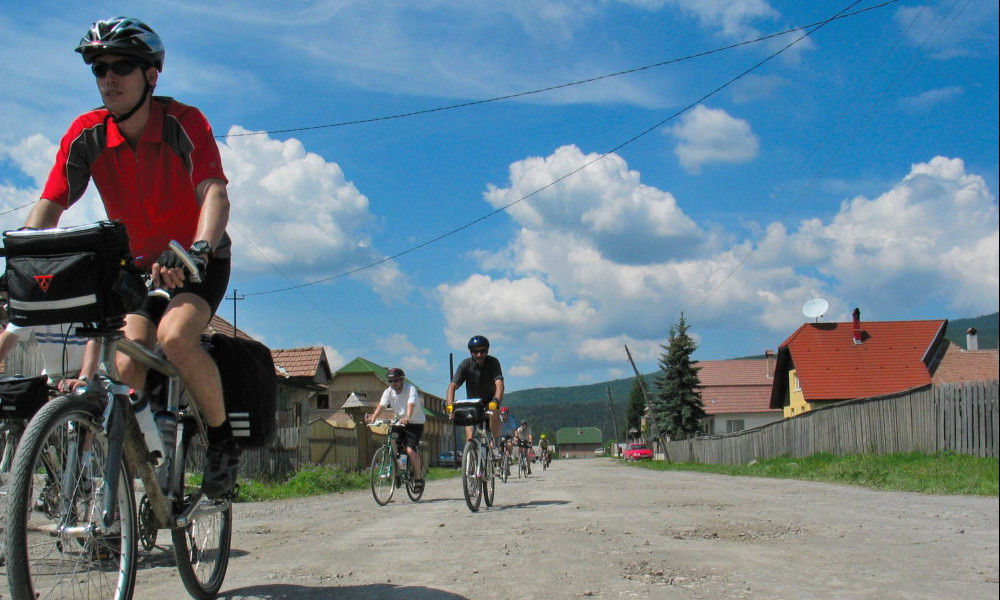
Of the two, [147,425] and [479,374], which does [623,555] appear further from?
[479,374]

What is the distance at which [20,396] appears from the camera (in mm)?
3152

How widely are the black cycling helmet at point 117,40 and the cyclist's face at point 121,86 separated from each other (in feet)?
0.20

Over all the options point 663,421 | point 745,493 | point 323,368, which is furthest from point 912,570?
point 663,421

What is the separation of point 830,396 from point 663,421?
19760mm

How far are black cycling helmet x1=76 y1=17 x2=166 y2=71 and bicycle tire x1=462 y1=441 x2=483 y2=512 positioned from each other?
588 centimetres

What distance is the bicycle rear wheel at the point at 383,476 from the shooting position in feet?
35.1

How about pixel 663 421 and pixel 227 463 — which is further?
pixel 663 421

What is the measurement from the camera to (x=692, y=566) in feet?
13.9

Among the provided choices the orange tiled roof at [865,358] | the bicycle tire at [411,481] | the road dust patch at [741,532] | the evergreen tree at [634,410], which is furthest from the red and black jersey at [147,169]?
the evergreen tree at [634,410]

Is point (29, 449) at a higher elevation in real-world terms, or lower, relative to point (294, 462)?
higher

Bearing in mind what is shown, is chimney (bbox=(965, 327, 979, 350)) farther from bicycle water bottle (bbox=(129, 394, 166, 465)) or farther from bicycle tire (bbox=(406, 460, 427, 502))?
bicycle tire (bbox=(406, 460, 427, 502))

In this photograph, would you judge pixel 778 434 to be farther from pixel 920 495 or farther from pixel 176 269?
pixel 176 269

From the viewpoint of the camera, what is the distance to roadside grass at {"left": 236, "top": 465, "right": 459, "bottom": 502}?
527 inches

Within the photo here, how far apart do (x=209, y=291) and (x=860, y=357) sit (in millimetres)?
44882
